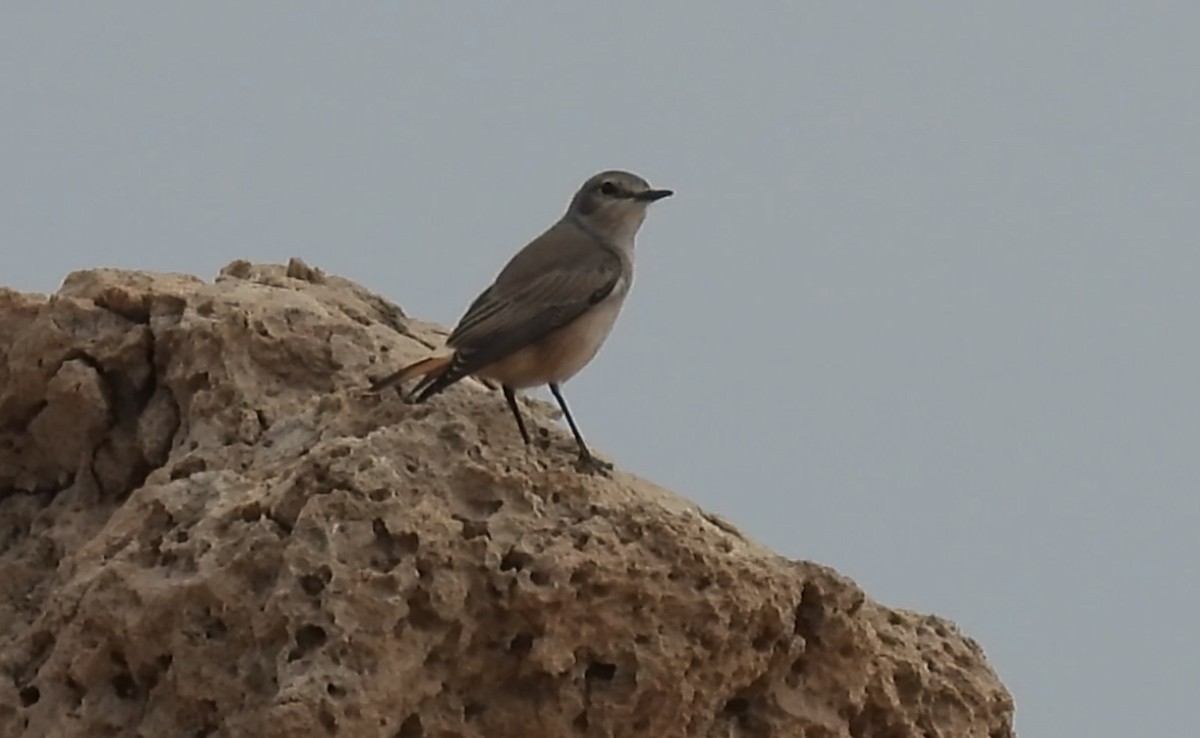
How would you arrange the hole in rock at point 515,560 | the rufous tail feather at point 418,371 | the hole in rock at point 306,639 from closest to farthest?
the hole in rock at point 306,639 → the hole in rock at point 515,560 → the rufous tail feather at point 418,371

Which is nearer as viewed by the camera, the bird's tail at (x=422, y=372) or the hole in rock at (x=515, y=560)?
the hole in rock at (x=515, y=560)

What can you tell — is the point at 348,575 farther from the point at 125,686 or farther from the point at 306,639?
the point at 125,686

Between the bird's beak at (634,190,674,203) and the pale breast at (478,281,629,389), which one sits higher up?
the bird's beak at (634,190,674,203)

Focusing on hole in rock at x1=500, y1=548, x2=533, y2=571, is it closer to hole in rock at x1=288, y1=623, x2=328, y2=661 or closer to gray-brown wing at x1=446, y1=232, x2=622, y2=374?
hole in rock at x1=288, y1=623, x2=328, y2=661

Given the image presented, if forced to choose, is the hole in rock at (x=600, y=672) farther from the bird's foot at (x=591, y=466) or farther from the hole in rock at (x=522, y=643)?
the bird's foot at (x=591, y=466)

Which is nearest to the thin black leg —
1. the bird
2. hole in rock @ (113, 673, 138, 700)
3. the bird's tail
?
the bird

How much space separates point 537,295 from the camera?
6.48 meters

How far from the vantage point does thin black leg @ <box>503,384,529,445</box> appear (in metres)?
5.71

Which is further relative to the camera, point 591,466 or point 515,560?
point 591,466

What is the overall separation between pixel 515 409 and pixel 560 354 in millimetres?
636

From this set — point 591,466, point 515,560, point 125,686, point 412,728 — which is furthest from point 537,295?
point 125,686

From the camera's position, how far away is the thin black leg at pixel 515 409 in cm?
571

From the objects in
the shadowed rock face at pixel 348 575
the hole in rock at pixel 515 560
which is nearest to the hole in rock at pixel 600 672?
the shadowed rock face at pixel 348 575

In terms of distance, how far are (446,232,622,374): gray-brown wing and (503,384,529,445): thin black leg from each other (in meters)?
0.15
